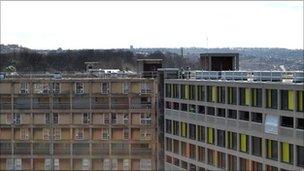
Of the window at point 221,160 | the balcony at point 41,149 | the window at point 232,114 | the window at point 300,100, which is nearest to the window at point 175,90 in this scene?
the window at point 221,160

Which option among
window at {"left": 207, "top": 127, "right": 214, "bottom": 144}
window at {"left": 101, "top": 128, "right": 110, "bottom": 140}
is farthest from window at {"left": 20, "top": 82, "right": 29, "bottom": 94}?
window at {"left": 207, "top": 127, "right": 214, "bottom": 144}

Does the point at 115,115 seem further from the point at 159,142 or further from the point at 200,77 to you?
the point at 200,77

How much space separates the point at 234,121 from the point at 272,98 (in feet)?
20.9

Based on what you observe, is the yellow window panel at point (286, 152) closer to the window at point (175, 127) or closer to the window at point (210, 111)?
the window at point (210, 111)

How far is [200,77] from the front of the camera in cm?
8294

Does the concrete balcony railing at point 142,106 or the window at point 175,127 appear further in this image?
the concrete balcony railing at point 142,106

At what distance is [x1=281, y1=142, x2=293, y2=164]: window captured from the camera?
2591 inches

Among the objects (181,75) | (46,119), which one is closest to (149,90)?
(181,75)

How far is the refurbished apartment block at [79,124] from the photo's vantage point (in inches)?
3529

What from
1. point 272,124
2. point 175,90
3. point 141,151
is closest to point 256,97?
point 272,124

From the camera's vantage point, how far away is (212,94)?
78875mm

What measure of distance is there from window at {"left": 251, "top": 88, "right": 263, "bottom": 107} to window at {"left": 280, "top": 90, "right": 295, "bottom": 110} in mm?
3439

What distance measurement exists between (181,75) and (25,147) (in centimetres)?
1941

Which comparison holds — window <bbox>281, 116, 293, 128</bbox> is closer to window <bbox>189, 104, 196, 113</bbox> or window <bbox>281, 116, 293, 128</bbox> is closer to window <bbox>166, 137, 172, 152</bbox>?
window <bbox>189, 104, 196, 113</bbox>
